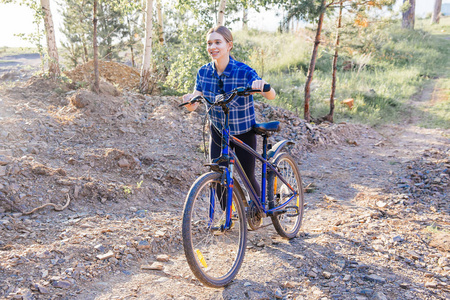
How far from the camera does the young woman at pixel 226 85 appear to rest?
11.2ft

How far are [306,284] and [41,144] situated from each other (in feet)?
16.1

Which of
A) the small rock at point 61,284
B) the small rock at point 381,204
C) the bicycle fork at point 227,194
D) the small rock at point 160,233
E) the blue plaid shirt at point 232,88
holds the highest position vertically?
the blue plaid shirt at point 232,88

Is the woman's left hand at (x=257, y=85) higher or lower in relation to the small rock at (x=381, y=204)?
higher

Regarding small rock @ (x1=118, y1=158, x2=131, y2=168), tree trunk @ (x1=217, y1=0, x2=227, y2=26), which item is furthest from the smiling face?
tree trunk @ (x1=217, y1=0, x2=227, y2=26)

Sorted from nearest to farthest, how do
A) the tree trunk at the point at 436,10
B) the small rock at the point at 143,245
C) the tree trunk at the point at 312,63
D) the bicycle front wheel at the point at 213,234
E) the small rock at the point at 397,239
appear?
the bicycle front wheel at the point at 213,234
the small rock at the point at 143,245
the small rock at the point at 397,239
the tree trunk at the point at 312,63
the tree trunk at the point at 436,10

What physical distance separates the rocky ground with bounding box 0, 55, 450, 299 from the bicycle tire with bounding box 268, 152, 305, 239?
15cm

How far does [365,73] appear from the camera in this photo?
16422 mm

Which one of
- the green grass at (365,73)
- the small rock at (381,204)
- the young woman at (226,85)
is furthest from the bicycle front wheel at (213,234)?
the green grass at (365,73)

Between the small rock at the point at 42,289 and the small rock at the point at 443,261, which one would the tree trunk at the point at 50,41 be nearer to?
the small rock at the point at 42,289

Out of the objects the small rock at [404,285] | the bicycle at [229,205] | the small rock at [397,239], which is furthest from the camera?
the small rock at [397,239]

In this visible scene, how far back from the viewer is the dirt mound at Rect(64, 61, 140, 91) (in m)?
10.1

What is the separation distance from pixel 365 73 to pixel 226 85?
48.0 ft

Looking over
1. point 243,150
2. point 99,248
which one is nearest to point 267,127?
point 243,150

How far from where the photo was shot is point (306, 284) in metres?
3.35
